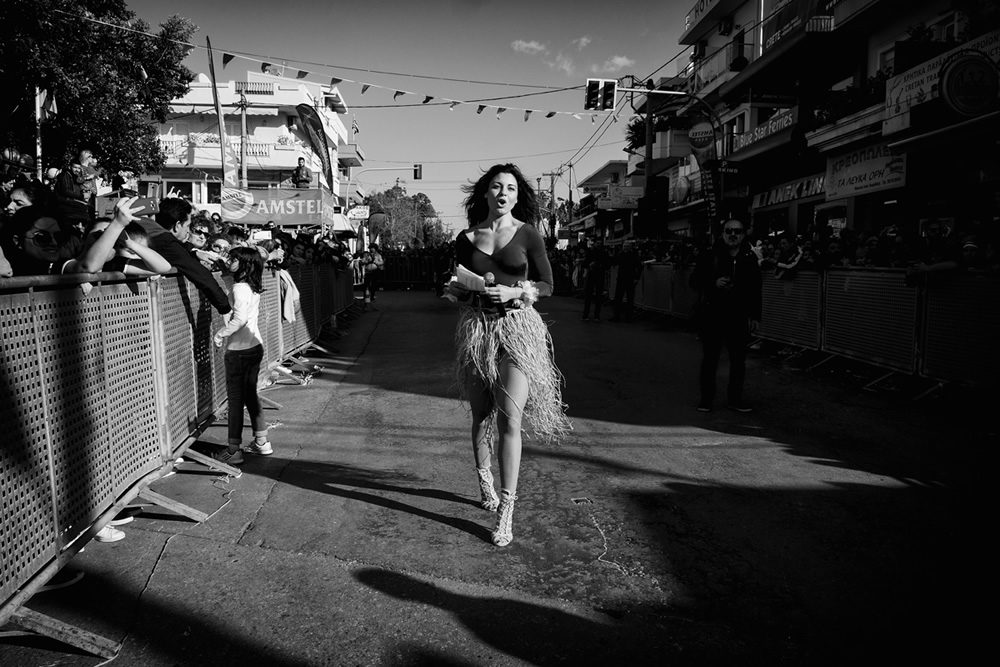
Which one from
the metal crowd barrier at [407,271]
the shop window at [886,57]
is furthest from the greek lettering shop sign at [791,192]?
the metal crowd barrier at [407,271]

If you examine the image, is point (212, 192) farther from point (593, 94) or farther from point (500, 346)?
point (500, 346)

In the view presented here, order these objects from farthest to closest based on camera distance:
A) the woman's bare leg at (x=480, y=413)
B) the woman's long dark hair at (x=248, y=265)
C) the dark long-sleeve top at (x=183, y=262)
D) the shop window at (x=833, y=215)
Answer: the shop window at (x=833, y=215) → the woman's long dark hair at (x=248, y=265) → the dark long-sleeve top at (x=183, y=262) → the woman's bare leg at (x=480, y=413)

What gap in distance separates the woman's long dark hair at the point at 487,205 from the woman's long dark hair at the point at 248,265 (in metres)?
1.96

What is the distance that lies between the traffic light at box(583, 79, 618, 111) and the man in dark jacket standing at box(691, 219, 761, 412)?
A: 13.3 meters

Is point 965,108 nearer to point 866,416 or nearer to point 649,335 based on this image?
point 649,335

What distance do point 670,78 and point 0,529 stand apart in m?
40.4

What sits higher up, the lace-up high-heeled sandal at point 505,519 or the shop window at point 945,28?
the shop window at point 945,28

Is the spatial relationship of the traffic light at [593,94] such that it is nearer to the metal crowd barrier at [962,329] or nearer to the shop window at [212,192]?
the metal crowd barrier at [962,329]

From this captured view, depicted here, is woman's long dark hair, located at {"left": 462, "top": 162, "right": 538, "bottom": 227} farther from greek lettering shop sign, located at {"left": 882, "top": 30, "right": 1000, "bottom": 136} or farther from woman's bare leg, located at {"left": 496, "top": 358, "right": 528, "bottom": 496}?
greek lettering shop sign, located at {"left": 882, "top": 30, "right": 1000, "bottom": 136}

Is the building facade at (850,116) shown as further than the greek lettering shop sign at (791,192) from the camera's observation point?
No

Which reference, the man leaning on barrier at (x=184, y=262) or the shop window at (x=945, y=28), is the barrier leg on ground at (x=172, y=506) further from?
the shop window at (x=945, y=28)

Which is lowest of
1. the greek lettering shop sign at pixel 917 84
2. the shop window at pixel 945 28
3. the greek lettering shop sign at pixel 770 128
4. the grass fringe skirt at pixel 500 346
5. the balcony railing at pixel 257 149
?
the grass fringe skirt at pixel 500 346

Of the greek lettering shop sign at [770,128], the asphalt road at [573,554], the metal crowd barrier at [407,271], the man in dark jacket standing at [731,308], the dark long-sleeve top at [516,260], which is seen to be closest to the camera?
the asphalt road at [573,554]

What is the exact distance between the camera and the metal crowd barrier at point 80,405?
2725 millimetres
